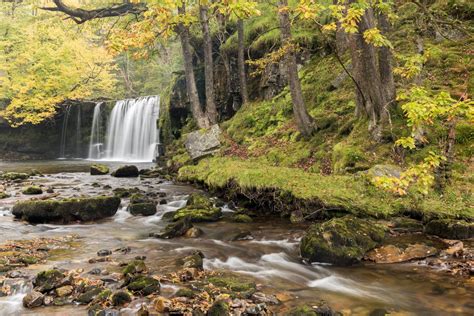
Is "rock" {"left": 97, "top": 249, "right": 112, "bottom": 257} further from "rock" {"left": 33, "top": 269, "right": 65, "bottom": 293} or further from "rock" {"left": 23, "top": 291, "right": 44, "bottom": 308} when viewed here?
"rock" {"left": 23, "top": 291, "right": 44, "bottom": 308}

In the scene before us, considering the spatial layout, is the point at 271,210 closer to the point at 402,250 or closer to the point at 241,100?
the point at 402,250

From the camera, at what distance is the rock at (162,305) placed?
15.6 ft

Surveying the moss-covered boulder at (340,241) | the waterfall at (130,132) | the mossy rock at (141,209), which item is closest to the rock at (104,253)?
the mossy rock at (141,209)

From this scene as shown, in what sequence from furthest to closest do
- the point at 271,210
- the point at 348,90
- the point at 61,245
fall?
1. the point at 348,90
2. the point at 271,210
3. the point at 61,245

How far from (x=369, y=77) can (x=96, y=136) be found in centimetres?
2690

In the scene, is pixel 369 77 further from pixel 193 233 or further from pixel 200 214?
pixel 193 233

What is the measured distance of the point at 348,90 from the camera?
14203mm

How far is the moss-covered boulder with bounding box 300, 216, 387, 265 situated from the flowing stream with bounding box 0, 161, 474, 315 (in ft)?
0.72

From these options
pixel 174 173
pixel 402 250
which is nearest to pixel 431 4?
pixel 402 250

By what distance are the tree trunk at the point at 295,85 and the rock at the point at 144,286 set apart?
8.91 metres

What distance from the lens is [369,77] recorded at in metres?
10.5

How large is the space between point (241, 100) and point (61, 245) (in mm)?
14791

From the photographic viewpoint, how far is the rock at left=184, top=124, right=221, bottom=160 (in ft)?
53.3

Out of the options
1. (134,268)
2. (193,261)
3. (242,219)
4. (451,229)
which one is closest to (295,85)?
(242,219)
